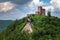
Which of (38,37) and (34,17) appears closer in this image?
(38,37)

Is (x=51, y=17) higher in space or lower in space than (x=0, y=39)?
higher

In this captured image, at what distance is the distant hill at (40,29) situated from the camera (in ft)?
110

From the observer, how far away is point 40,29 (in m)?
33.2

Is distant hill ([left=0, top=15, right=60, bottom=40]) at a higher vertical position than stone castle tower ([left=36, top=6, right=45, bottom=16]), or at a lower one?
lower

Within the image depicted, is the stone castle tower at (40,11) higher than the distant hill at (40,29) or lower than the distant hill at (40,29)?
higher

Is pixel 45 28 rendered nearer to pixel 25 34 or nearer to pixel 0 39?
pixel 25 34

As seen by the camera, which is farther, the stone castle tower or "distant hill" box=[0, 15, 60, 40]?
the stone castle tower

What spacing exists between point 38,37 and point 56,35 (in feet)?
7.96

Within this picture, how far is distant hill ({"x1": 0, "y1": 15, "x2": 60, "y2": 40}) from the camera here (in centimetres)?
3341

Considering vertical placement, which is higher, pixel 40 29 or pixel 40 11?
pixel 40 11

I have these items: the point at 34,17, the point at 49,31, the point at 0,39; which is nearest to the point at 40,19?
the point at 34,17

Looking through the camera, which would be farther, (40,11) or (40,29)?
(40,11)

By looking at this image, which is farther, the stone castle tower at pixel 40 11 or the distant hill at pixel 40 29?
the stone castle tower at pixel 40 11

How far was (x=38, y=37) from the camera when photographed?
3359 centimetres
